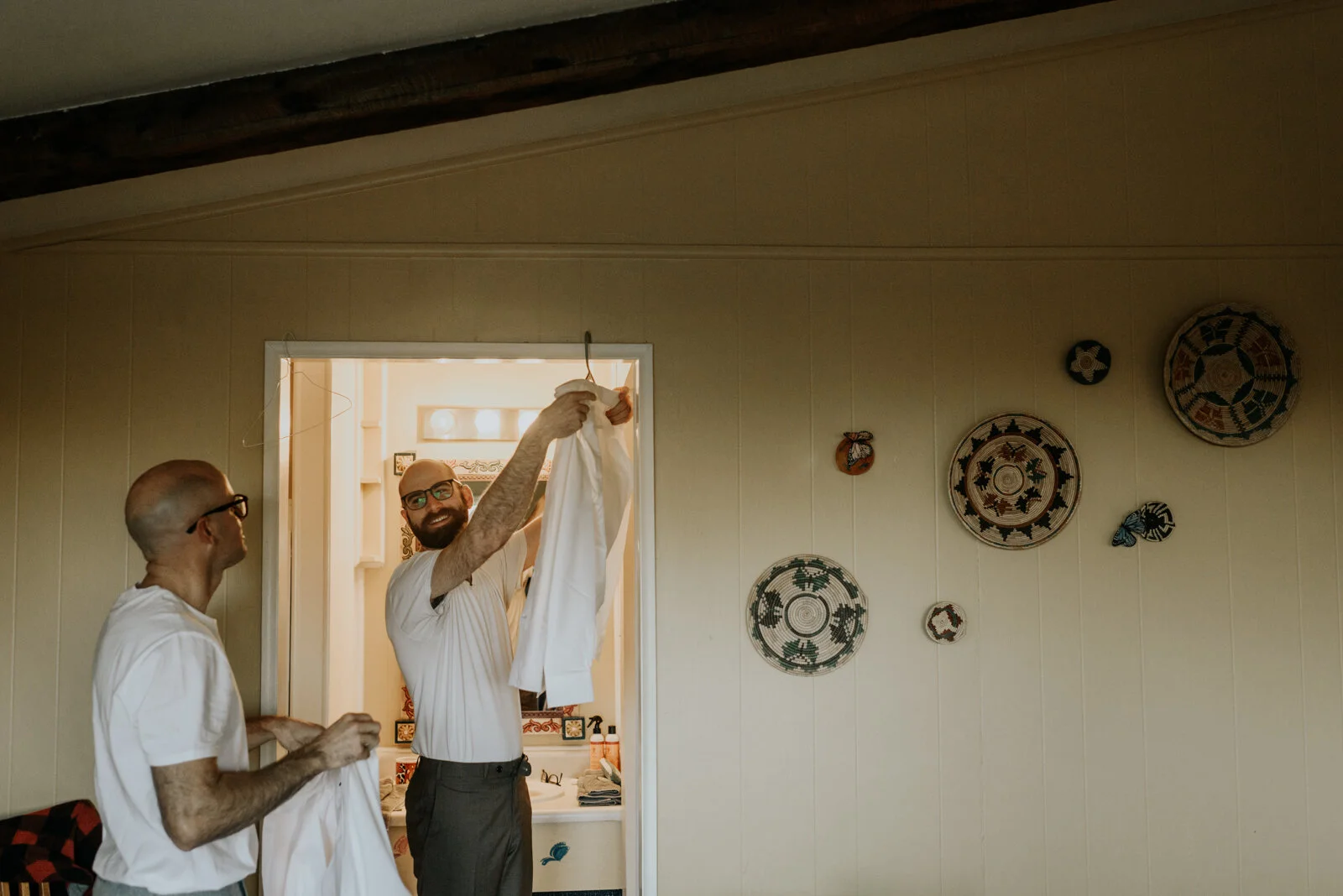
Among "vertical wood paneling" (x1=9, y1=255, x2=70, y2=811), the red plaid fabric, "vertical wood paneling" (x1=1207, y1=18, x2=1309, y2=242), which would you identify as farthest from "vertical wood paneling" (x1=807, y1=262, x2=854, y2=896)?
"vertical wood paneling" (x1=9, y1=255, x2=70, y2=811)

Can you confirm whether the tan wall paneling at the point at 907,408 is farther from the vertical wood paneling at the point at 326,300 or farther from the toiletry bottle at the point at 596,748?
the toiletry bottle at the point at 596,748

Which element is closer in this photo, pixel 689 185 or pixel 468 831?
pixel 468 831

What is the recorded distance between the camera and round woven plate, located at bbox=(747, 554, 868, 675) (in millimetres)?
3236

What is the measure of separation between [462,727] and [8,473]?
4.95ft

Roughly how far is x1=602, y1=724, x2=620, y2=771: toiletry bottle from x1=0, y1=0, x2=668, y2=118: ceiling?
307 centimetres

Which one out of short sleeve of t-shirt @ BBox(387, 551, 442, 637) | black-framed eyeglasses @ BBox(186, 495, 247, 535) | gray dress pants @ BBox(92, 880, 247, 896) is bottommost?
gray dress pants @ BBox(92, 880, 247, 896)

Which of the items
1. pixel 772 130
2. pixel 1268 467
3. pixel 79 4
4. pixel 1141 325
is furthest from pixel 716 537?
pixel 79 4

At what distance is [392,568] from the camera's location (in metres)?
4.82

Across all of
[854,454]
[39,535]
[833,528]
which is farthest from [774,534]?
[39,535]

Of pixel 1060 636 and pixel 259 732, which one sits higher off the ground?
pixel 1060 636

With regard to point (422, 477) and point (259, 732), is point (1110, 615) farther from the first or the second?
point (259, 732)

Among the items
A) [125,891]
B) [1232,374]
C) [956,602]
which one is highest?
[1232,374]

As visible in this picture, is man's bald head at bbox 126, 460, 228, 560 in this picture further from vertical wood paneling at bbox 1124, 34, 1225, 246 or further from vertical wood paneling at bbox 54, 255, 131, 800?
vertical wood paneling at bbox 1124, 34, 1225, 246

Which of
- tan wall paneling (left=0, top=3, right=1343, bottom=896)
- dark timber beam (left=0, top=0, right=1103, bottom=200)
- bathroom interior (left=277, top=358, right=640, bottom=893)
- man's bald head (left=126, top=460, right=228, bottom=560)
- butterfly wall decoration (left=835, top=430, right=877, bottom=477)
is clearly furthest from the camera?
bathroom interior (left=277, top=358, right=640, bottom=893)
